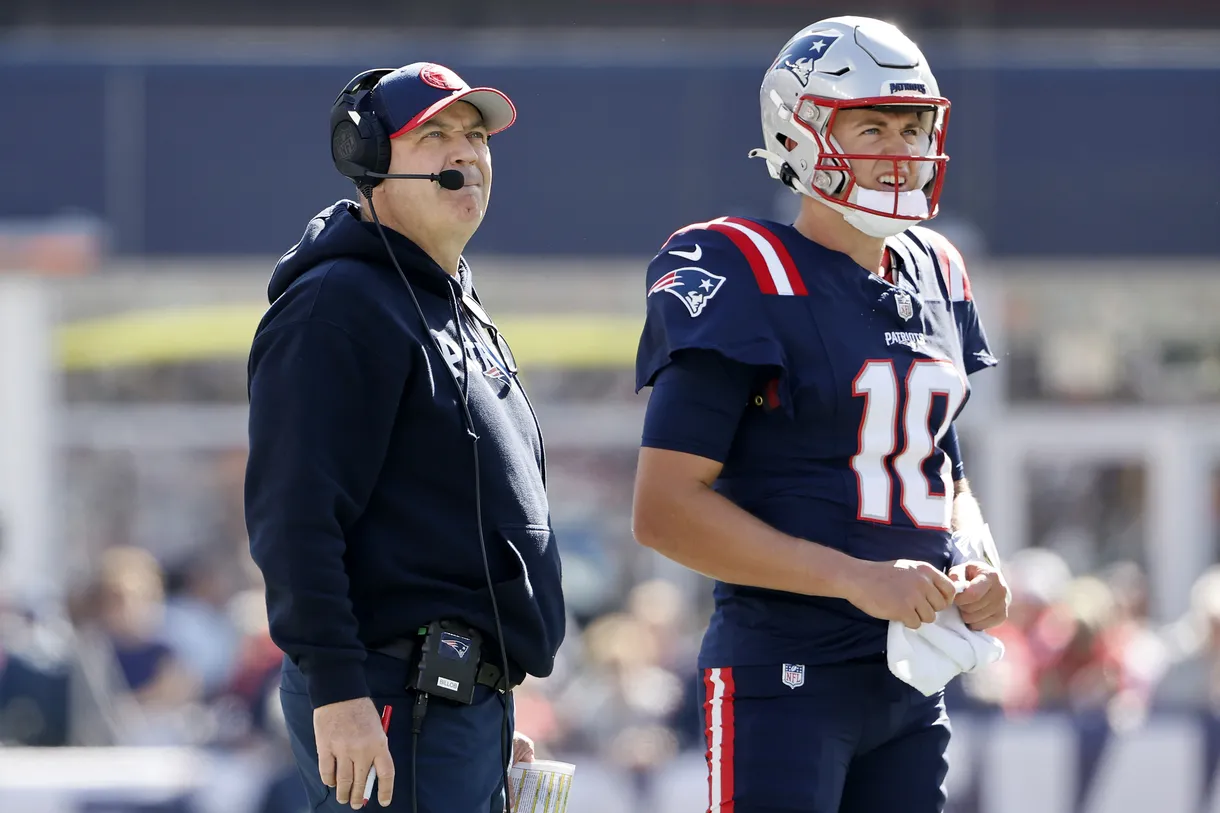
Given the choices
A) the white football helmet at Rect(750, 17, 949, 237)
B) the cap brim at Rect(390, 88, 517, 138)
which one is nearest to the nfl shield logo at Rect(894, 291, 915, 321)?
the white football helmet at Rect(750, 17, 949, 237)

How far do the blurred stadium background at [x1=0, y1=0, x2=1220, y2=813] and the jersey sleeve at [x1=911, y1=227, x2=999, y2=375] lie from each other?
5954 millimetres

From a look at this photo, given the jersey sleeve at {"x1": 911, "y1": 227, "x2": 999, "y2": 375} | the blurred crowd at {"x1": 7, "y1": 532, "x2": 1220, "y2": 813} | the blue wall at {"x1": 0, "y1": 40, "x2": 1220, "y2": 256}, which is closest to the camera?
the jersey sleeve at {"x1": 911, "y1": 227, "x2": 999, "y2": 375}

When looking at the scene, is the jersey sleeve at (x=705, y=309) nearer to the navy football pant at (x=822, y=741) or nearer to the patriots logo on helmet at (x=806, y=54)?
the patriots logo on helmet at (x=806, y=54)

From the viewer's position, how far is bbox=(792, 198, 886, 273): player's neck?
287 cm

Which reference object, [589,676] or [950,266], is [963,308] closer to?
[950,266]

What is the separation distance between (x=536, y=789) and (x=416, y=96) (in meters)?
1.15

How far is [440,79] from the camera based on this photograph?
274 cm

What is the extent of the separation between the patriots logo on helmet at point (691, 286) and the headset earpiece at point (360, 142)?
→ 19.2 inches

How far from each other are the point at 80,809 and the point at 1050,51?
7.81 meters

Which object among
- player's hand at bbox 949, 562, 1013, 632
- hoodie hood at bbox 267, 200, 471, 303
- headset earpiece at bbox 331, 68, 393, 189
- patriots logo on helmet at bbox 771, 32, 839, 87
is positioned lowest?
player's hand at bbox 949, 562, 1013, 632

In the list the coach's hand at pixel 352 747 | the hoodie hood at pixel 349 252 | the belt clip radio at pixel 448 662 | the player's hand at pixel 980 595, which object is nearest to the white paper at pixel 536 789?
the belt clip radio at pixel 448 662

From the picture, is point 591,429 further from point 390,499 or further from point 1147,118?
point 390,499

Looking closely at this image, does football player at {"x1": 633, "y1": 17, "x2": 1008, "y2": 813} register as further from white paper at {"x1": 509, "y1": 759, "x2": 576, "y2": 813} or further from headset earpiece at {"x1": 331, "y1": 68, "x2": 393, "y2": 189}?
headset earpiece at {"x1": 331, "y1": 68, "x2": 393, "y2": 189}

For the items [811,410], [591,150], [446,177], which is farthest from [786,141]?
[591,150]
